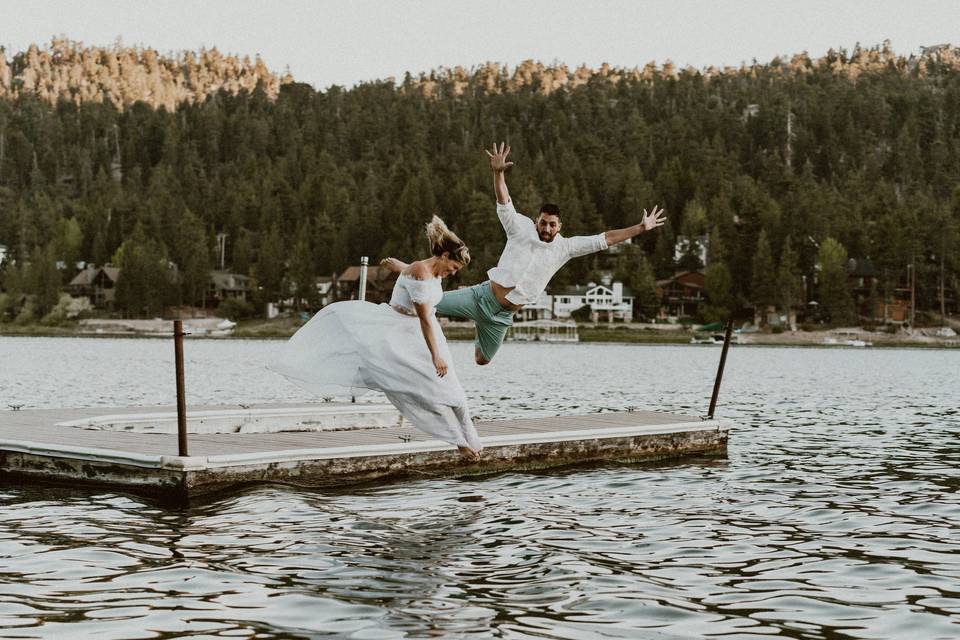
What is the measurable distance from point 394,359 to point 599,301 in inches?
5715

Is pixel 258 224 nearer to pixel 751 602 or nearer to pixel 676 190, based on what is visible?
pixel 676 190

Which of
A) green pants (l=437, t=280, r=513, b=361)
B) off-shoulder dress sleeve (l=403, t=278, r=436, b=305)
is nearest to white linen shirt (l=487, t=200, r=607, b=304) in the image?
green pants (l=437, t=280, r=513, b=361)

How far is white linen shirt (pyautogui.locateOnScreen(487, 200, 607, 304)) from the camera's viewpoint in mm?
12383

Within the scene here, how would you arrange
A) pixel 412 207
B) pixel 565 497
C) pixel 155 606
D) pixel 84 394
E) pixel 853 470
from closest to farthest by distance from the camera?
pixel 155 606 < pixel 565 497 < pixel 853 470 < pixel 84 394 < pixel 412 207

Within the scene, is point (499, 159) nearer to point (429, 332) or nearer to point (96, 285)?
point (429, 332)

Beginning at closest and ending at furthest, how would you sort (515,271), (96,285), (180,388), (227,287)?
(515,271) < (180,388) < (96,285) < (227,287)

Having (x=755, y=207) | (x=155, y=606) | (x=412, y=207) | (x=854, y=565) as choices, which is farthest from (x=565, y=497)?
(x=412, y=207)

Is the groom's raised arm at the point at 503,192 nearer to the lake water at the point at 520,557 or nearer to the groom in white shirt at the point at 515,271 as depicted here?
the groom in white shirt at the point at 515,271

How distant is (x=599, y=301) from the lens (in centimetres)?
15550

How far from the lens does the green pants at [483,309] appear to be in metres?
12.4

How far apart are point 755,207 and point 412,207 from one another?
178ft

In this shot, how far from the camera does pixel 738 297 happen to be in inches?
5994

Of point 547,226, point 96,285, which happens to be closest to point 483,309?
point 547,226

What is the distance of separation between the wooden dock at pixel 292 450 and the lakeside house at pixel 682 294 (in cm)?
13922
